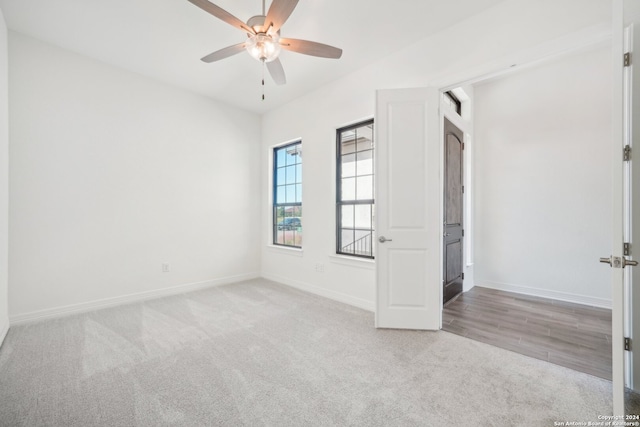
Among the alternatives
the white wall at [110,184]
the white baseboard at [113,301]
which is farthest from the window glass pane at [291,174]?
the white baseboard at [113,301]

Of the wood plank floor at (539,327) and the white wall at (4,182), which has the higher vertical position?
the white wall at (4,182)

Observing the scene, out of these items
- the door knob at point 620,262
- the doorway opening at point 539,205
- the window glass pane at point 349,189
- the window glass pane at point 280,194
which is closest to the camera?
the door knob at point 620,262

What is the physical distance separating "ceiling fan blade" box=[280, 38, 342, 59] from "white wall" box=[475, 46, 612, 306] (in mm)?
3192

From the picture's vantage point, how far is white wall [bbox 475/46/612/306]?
3459mm

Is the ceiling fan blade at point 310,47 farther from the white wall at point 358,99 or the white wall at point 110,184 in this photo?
the white wall at point 110,184

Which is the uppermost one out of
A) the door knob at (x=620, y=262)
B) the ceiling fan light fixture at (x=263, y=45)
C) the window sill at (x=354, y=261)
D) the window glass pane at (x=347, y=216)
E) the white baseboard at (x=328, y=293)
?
the ceiling fan light fixture at (x=263, y=45)

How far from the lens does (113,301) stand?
350cm

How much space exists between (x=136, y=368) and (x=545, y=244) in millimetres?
4926

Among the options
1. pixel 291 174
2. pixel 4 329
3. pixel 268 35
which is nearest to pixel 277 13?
pixel 268 35

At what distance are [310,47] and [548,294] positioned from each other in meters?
4.35

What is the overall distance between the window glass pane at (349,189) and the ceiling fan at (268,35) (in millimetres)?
1794

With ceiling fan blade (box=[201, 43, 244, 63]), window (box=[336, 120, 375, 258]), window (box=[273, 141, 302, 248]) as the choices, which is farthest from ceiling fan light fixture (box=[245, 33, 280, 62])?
window (box=[273, 141, 302, 248])

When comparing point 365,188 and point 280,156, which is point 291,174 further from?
point 365,188

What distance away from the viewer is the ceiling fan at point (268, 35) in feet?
6.05
